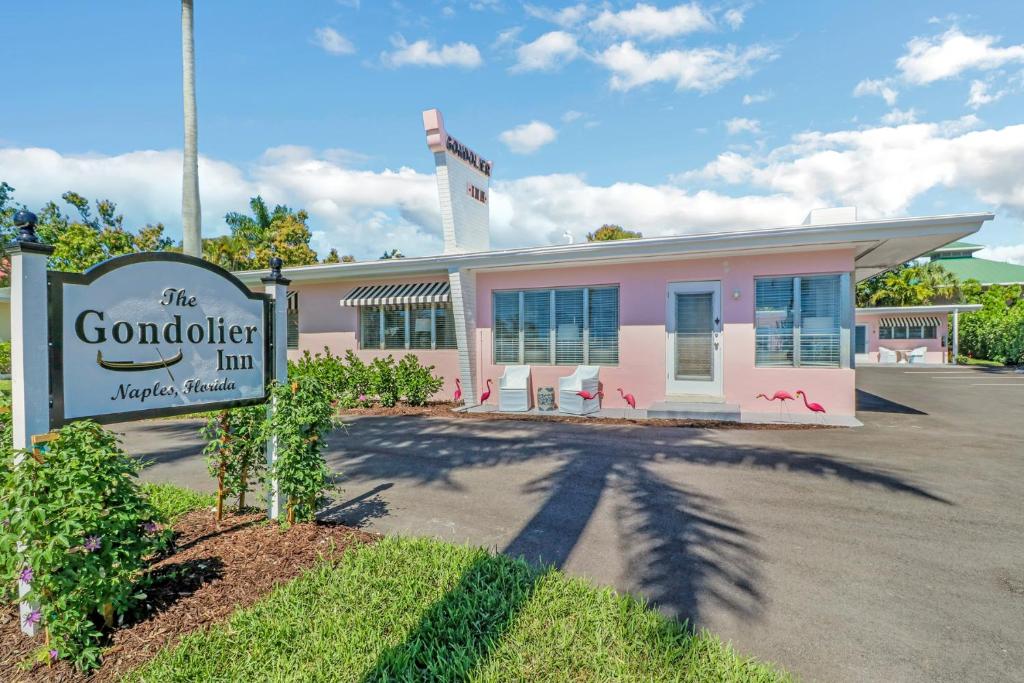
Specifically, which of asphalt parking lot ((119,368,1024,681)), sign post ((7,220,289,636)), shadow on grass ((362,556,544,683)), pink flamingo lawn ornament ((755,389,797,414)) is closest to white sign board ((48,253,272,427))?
sign post ((7,220,289,636))

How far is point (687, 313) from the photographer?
9531 millimetres

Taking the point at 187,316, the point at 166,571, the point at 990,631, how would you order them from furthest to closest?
1. the point at 187,316
2. the point at 166,571
3. the point at 990,631

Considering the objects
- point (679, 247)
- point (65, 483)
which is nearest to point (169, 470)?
point (65, 483)

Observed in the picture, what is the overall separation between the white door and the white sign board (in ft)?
25.4

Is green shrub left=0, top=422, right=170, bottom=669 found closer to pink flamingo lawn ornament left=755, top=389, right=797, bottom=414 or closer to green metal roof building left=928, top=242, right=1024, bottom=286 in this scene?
pink flamingo lawn ornament left=755, top=389, right=797, bottom=414

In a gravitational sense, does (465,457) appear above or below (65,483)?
below

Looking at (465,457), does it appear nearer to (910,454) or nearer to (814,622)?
(814,622)

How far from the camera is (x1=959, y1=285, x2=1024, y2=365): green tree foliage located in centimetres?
2092

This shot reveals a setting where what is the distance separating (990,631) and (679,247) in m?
6.90

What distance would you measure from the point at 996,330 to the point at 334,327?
29.7 m

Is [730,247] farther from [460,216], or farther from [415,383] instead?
[415,383]

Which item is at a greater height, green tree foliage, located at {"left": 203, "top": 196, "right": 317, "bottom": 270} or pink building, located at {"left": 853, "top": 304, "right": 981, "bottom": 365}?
green tree foliage, located at {"left": 203, "top": 196, "right": 317, "bottom": 270}

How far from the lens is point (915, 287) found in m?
26.4

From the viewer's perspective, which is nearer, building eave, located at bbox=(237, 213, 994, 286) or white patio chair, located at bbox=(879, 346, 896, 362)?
building eave, located at bbox=(237, 213, 994, 286)
